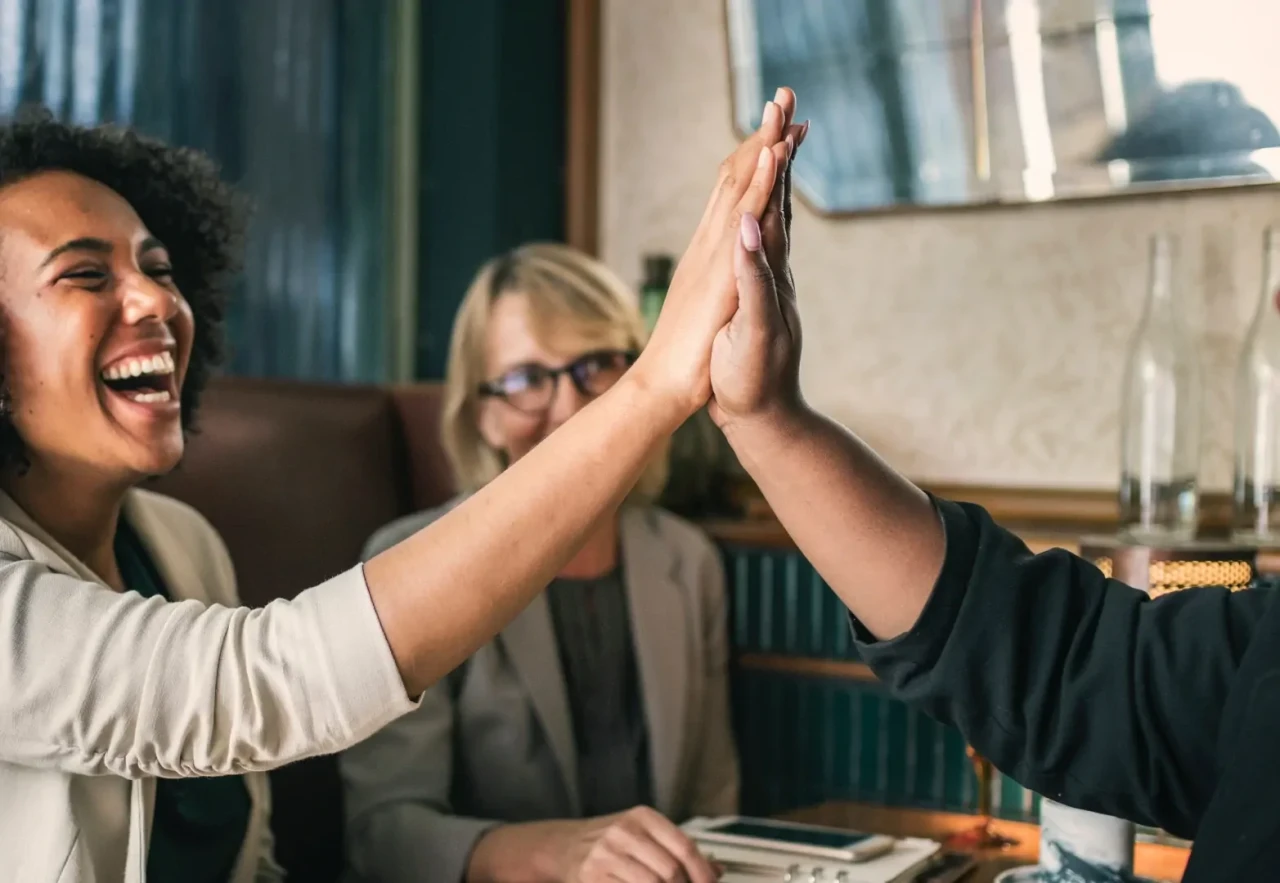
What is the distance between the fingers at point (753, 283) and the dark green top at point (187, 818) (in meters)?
0.64

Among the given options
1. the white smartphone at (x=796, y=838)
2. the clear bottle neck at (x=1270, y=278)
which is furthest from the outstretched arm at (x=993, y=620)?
the clear bottle neck at (x=1270, y=278)

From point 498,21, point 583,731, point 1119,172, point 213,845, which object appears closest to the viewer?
point 213,845

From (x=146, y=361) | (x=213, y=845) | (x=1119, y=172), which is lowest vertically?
(x=213, y=845)

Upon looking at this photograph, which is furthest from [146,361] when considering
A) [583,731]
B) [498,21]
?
[498,21]

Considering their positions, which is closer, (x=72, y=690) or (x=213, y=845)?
(x=72, y=690)

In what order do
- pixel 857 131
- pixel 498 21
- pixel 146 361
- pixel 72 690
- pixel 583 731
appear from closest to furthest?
1. pixel 72 690
2. pixel 146 361
3. pixel 583 731
4. pixel 857 131
5. pixel 498 21

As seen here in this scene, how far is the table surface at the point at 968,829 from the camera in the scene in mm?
1281

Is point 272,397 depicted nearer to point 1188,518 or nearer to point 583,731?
point 583,731

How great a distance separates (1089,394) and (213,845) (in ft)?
4.62

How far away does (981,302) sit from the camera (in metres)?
2.08

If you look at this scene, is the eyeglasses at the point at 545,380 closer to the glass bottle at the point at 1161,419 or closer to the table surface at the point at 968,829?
the table surface at the point at 968,829

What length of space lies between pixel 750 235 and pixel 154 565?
0.74 meters

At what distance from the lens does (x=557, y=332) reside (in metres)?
1.79

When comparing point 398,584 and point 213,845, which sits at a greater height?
point 398,584
